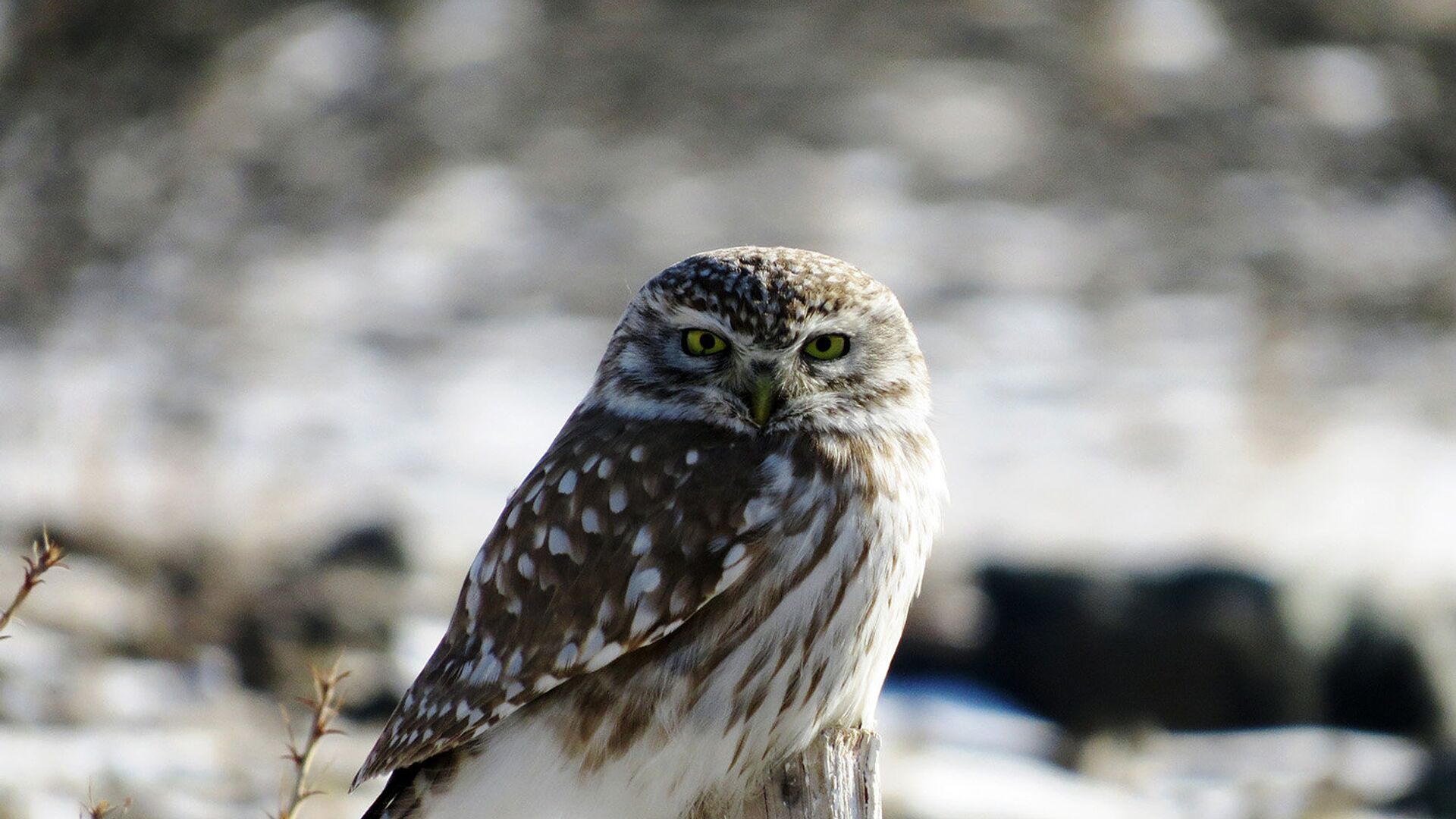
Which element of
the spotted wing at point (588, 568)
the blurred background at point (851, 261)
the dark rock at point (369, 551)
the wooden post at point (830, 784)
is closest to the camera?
the wooden post at point (830, 784)

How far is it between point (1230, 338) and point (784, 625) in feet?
26.1

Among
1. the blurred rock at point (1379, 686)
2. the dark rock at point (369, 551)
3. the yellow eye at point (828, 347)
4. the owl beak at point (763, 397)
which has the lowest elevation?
the owl beak at point (763, 397)

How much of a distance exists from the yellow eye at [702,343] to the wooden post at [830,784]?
83 cm

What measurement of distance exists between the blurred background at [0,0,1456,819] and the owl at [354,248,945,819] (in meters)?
2.28

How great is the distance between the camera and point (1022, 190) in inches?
461

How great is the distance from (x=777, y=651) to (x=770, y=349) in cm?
61

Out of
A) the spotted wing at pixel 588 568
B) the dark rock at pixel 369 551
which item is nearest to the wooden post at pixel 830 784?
the spotted wing at pixel 588 568

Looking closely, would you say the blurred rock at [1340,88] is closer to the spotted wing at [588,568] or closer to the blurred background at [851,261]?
the blurred background at [851,261]

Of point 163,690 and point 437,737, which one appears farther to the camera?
point 163,690

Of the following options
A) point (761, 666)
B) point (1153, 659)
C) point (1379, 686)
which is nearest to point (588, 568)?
point (761, 666)

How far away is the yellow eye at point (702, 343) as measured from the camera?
3268 millimetres

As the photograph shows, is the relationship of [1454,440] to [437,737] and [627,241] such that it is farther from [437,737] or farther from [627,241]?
[437,737]

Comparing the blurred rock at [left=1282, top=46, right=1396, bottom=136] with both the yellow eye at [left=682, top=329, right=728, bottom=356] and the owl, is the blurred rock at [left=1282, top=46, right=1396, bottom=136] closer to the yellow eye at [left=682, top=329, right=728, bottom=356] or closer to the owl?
the owl

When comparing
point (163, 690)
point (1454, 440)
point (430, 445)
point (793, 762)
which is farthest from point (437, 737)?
point (1454, 440)
